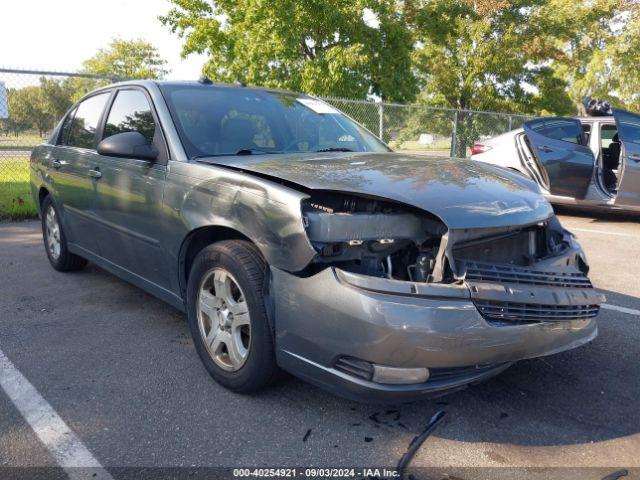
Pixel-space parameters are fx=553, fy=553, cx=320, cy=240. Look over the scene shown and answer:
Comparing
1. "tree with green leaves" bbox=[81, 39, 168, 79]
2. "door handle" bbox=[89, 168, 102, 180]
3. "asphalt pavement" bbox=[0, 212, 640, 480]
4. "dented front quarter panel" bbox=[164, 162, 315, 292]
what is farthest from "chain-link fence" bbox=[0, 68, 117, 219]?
"tree with green leaves" bbox=[81, 39, 168, 79]

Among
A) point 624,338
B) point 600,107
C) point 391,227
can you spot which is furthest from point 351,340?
point 600,107

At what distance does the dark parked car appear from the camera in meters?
2.28

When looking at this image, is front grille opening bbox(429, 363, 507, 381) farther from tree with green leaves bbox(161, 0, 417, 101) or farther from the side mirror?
tree with green leaves bbox(161, 0, 417, 101)

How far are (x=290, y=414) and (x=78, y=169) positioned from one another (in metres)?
2.77

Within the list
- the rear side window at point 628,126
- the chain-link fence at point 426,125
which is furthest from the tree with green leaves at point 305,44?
the rear side window at point 628,126

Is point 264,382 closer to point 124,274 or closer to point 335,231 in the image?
point 335,231

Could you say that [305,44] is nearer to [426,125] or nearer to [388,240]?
[426,125]

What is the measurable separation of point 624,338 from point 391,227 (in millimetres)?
2195

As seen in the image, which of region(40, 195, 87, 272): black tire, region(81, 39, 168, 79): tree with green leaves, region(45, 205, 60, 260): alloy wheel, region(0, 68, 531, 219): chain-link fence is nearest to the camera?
region(40, 195, 87, 272): black tire

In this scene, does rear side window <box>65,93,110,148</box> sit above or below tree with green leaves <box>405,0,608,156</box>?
Result: below

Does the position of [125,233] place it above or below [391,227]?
below

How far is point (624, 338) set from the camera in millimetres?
3658

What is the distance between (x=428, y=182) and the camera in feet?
8.91

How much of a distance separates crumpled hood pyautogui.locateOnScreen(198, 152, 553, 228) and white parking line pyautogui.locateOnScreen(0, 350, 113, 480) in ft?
4.89
